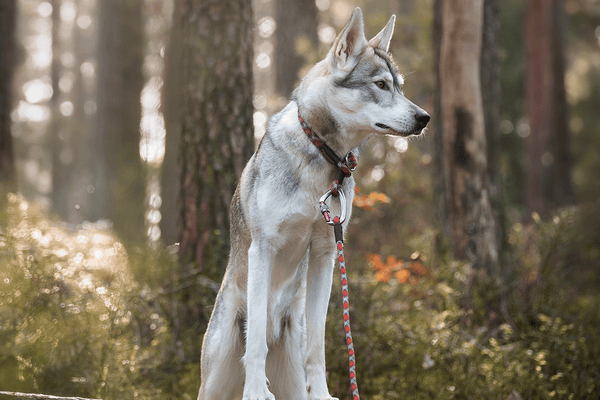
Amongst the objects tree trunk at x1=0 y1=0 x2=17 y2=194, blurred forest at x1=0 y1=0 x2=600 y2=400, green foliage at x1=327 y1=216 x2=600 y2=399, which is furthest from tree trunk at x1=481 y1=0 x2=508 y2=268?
tree trunk at x1=0 y1=0 x2=17 y2=194

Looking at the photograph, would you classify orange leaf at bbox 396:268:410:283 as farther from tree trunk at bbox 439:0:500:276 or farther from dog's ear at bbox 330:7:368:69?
dog's ear at bbox 330:7:368:69

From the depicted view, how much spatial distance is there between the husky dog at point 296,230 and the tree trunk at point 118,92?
8475 mm

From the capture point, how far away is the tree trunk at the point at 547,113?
14.0 meters

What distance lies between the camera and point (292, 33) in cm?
1145

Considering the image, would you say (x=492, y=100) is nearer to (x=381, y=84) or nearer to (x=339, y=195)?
(x=381, y=84)

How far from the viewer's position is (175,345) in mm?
4469

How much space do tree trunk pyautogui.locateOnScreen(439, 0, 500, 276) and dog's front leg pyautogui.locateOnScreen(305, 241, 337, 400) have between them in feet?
11.5

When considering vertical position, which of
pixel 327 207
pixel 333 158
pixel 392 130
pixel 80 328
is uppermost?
pixel 392 130

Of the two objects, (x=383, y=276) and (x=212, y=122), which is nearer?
(x=212, y=122)

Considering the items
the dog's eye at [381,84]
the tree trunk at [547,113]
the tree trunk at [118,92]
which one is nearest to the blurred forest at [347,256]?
the dog's eye at [381,84]

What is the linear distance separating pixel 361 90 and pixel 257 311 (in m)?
1.46

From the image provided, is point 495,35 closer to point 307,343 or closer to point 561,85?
point 307,343

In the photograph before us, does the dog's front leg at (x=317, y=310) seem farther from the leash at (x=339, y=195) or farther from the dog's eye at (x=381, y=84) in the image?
the dog's eye at (x=381, y=84)

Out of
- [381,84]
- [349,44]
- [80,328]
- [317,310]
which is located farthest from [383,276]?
[80,328]
